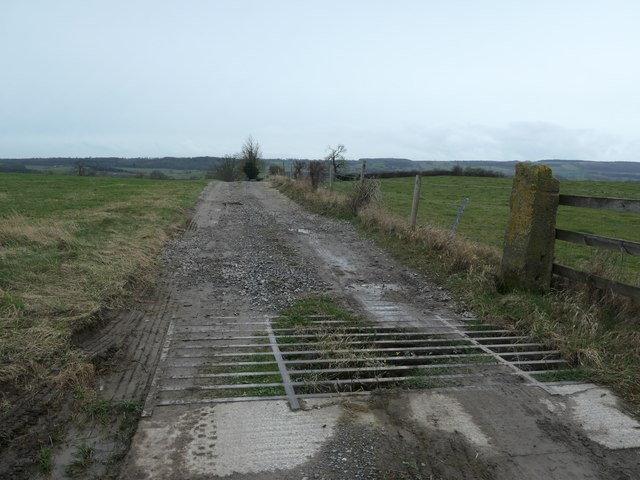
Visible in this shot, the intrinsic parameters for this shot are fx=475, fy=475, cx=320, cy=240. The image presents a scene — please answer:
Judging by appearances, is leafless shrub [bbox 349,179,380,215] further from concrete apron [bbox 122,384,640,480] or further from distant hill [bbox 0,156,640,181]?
concrete apron [bbox 122,384,640,480]

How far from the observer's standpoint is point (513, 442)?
352 centimetres

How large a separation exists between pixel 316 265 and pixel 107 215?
806 centimetres

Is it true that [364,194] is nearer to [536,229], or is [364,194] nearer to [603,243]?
[536,229]

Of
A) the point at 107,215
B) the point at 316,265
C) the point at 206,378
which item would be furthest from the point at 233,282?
the point at 107,215

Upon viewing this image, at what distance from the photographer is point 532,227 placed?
631 cm

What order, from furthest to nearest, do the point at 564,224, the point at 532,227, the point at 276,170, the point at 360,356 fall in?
1. the point at 276,170
2. the point at 564,224
3. the point at 532,227
4. the point at 360,356

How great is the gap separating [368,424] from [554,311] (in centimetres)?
342

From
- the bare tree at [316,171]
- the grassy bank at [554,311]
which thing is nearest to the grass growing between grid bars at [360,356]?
the grassy bank at [554,311]

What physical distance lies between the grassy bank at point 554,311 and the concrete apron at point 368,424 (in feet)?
1.72

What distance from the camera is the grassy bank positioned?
476 centimetres

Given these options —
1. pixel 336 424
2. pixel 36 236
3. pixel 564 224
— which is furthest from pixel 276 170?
pixel 336 424

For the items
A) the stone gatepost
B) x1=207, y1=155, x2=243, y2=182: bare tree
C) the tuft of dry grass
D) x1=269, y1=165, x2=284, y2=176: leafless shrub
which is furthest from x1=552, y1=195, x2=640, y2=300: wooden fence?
x1=207, y1=155, x2=243, y2=182: bare tree

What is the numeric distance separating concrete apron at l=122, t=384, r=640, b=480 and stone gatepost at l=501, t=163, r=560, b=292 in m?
2.37

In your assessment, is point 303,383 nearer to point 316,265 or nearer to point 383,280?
point 383,280
